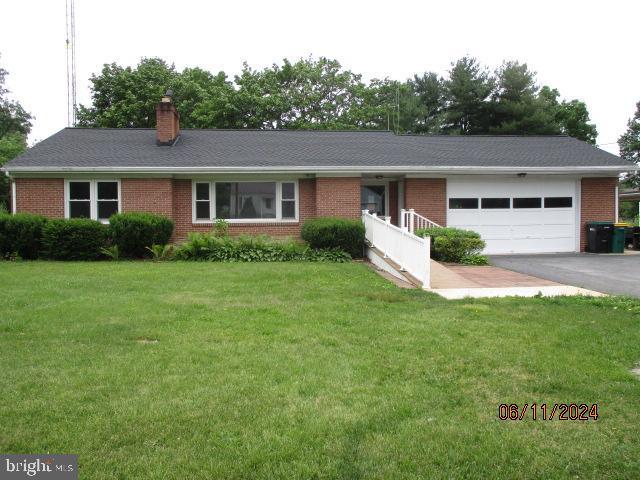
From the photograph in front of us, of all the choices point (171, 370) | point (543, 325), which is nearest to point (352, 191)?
point (543, 325)

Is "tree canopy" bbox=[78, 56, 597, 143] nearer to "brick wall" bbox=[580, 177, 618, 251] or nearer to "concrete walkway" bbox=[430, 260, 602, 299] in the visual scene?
"brick wall" bbox=[580, 177, 618, 251]

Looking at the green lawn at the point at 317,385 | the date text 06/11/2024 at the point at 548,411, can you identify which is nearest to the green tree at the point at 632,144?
the green lawn at the point at 317,385

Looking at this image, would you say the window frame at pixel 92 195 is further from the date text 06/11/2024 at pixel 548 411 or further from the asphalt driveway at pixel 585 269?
the date text 06/11/2024 at pixel 548 411

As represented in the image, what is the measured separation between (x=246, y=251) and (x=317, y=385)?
1083 cm

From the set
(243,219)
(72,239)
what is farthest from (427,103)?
(72,239)

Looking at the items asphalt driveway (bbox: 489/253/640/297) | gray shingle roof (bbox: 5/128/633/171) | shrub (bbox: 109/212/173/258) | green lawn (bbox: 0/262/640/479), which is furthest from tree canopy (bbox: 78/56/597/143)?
green lawn (bbox: 0/262/640/479)

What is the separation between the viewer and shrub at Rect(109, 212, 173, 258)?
49.0 feet

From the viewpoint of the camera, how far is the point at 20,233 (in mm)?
14594

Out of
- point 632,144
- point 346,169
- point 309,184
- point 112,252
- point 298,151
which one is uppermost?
point 632,144

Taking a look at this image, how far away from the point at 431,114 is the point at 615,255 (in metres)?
29.7

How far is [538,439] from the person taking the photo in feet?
11.2

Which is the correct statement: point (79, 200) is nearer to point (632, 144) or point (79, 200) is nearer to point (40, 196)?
point (40, 196)

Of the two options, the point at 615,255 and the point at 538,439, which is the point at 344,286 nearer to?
the point at 538,439

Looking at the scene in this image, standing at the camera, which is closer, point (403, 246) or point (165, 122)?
point (403, 246)
